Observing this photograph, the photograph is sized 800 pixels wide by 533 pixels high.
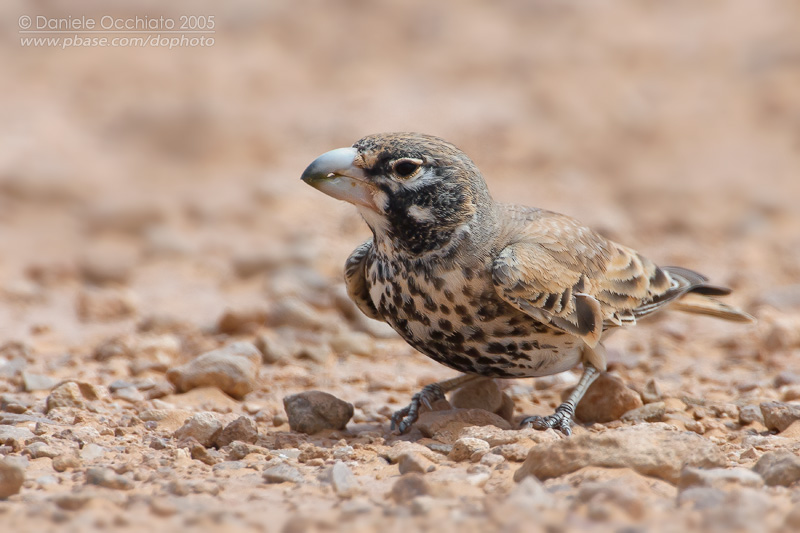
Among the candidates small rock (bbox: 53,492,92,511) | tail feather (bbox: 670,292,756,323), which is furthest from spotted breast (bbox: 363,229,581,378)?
small rock (bbox: 53,492,92,511)

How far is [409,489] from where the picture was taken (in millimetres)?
3611

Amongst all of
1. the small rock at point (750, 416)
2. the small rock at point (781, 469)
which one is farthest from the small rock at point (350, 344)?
the small rock at point (781, 469)

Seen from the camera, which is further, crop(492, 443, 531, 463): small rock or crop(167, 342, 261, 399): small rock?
crop(167, 342, 261, 399): small rock

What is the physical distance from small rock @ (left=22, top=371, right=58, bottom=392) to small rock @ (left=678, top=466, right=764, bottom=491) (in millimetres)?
3804

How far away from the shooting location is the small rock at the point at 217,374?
18.5 ft

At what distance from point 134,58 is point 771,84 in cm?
939

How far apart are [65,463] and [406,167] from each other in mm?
2213

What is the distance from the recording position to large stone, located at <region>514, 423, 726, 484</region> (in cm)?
384

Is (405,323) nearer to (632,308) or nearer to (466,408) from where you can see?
(466,408)

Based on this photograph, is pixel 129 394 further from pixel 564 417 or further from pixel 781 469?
pixel 781 469

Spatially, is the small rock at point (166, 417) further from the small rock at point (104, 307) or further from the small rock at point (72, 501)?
the small rock at point (104, 307)

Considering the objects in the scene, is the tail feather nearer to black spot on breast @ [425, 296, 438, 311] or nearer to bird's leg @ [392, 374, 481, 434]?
bird's leg @ [392, 374, 481, 434]

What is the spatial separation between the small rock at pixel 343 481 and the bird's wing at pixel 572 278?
128 centimetres

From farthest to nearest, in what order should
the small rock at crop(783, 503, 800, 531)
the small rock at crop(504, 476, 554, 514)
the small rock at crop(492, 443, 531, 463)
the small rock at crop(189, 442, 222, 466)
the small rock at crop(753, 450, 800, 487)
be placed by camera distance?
the small rock at crop(189, 442, 222, 466) → the small rock at crop(492, 443, 531, 463) → the small rock at crop(753, 450, 800, 487) → the small rock at crop(504, 476, 554, 514) → the small rock at crop(783, 503, 800, 531)
